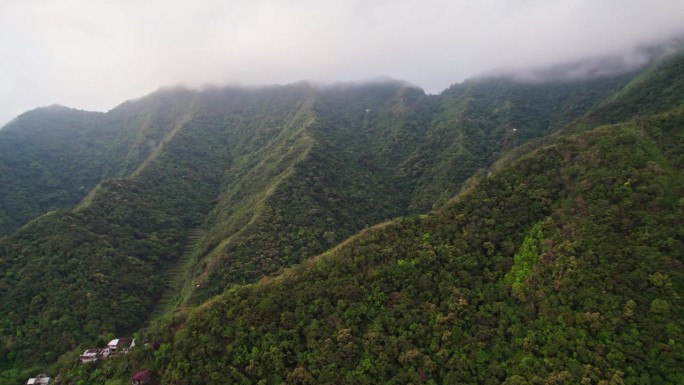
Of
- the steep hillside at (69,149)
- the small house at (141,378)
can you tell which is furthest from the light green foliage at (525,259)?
the steep hillside at (69,149)

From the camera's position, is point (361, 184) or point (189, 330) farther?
point (361, 184)

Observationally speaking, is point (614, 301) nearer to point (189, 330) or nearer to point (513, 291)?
point (513, 291)

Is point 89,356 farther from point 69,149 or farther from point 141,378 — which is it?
point 69,149

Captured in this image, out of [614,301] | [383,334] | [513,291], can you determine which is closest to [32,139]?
[383,334]

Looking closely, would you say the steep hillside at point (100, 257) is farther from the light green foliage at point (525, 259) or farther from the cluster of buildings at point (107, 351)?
the light green foliage at point (525, 259)

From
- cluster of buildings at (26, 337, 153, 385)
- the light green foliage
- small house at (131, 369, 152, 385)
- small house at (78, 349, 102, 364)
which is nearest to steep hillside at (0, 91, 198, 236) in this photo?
cluster of buildings at (26, 337, 153, 385)

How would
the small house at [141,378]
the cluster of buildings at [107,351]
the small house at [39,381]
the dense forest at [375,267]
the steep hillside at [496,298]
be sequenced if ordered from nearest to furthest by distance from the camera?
the steep hillside at [496,298] < the dense forest at [375,267] < the small house at [141,378] < the small house at [39,381] < the cluster of buildings at [107,351]

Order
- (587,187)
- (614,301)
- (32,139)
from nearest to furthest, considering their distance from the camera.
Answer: (614,301) < (587,187) < (32,139)
